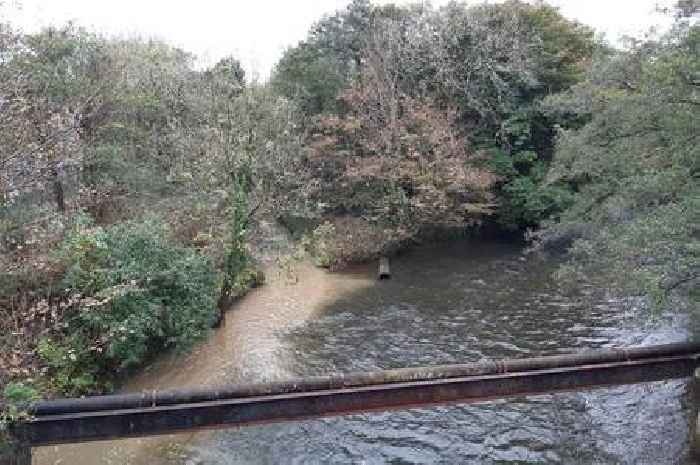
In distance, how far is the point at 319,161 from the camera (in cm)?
2206

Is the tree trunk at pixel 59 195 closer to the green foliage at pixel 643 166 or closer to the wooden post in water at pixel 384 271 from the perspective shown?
the wooden post in water at pixel 384 271

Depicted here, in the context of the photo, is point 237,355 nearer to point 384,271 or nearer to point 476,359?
point 476,359

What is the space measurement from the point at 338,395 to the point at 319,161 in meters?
16.1

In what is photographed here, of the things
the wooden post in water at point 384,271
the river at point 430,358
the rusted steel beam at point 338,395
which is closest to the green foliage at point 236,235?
the river at point 430,358

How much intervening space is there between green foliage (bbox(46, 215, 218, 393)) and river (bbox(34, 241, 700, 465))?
94 cm

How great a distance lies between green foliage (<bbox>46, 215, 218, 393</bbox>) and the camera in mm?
9602

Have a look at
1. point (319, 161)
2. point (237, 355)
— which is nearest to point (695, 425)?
point (237, 355)

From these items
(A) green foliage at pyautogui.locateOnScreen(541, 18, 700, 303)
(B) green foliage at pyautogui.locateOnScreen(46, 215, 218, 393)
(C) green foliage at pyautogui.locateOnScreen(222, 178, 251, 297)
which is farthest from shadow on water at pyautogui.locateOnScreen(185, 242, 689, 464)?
(B) green foliage at pyautogui.locateOnScreen(46, 215, 218, 393)

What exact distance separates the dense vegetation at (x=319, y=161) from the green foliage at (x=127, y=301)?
0.04m

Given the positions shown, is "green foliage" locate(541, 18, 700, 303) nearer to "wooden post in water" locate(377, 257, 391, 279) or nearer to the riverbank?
the riverbank

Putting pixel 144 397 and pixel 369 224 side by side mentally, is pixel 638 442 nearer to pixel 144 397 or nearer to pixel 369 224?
pixel 144 397

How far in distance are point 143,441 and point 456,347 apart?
6.77m

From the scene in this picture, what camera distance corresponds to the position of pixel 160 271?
415 inches

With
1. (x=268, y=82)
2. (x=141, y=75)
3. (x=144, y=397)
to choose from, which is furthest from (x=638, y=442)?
(x=268, y=82)
